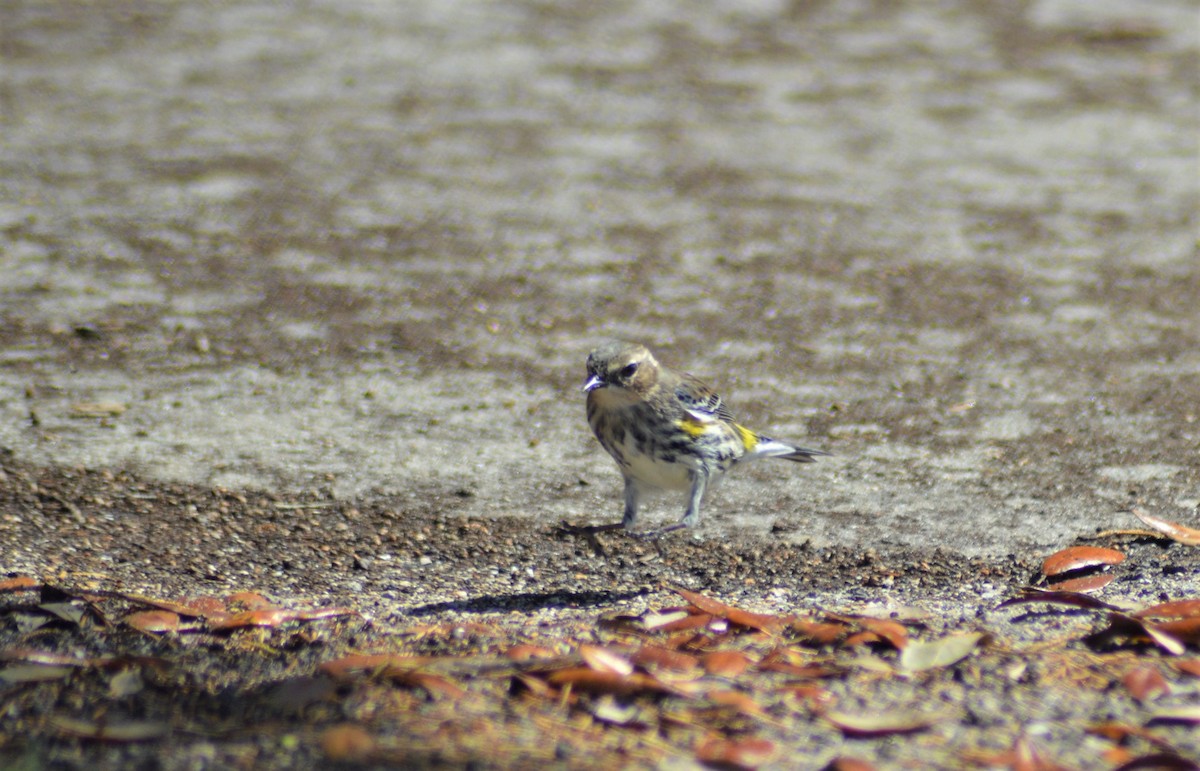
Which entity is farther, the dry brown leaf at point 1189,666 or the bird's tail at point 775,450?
the bird's tail at point 775,450

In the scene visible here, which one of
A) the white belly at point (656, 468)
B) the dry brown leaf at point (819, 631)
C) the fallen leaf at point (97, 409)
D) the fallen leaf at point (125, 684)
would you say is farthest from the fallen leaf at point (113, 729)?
the fallen leaf at point (97, 409)

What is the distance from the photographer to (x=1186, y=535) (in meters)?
4.62

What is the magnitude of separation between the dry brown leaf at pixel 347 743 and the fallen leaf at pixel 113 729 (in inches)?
15.1

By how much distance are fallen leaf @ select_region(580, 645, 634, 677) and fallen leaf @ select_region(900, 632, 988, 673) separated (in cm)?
69

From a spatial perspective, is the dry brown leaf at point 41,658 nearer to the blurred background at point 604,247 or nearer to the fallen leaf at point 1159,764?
the blurred background at point 604,247

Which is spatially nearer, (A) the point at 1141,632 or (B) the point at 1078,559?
(A) the point at 1141,632

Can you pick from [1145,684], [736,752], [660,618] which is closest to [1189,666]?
[1145,684]

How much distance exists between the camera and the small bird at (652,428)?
14.8ft

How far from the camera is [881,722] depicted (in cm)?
310

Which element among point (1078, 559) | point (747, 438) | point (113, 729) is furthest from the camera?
point (747, 438)

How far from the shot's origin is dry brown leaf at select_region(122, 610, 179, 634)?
3736 mm

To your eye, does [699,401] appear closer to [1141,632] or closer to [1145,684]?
[1141,632]

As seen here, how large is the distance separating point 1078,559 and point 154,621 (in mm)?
2833

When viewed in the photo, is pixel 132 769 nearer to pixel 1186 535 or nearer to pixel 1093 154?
pixel 1186 535
